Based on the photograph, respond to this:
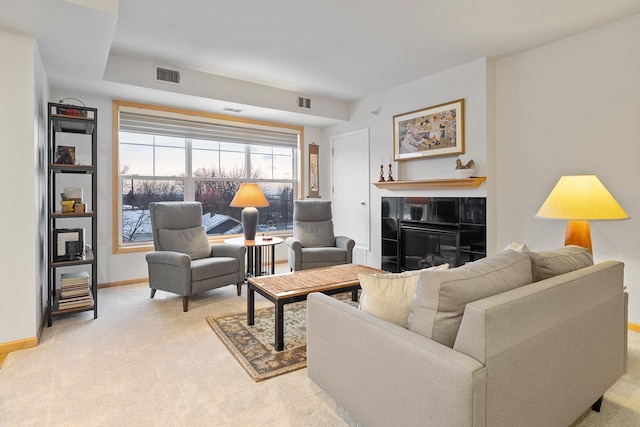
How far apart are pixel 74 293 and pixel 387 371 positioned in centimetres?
299

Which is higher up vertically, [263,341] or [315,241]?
[315,241]

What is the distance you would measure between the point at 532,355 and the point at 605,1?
282cm

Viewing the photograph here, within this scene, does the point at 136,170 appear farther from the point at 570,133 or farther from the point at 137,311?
the point at 570,133

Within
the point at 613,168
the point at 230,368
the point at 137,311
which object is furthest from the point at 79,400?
the point at 613,168

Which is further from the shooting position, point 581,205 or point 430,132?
point 430,132

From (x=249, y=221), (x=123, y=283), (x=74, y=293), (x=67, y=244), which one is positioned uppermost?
(x=249, y=221)

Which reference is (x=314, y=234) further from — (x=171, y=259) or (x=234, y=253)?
(x=171, y=259)

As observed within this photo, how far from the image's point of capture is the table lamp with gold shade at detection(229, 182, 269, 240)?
4.11m

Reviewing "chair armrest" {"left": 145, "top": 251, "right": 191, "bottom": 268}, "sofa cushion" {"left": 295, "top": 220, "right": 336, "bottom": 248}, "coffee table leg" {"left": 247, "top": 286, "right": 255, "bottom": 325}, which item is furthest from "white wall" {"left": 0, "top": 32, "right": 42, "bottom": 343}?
"sofa cushion" {"left": 295, "top": 220, "right": 336, "bottom": 248}

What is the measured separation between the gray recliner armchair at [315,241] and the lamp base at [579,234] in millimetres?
2316

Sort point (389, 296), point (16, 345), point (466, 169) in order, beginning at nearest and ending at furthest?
point (389, 296) < point (16, 345) < point (466, 169)

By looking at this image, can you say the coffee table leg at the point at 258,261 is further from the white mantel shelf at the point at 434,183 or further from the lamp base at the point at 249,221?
the white mantel shelf at the point at 434,183

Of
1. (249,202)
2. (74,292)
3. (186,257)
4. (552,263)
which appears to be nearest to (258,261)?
(249,202)

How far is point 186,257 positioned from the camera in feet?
10.9
